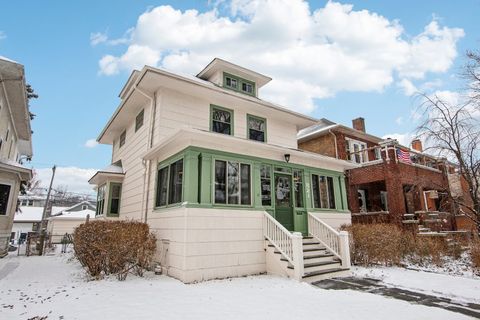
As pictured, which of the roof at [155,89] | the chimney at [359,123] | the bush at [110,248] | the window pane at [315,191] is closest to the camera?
the bush at [110,248]

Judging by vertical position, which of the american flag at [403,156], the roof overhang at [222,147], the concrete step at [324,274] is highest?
the american flag at [403,156]

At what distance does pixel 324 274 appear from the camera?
7812 mm

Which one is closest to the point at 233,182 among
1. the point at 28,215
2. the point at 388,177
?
the point at 388,177

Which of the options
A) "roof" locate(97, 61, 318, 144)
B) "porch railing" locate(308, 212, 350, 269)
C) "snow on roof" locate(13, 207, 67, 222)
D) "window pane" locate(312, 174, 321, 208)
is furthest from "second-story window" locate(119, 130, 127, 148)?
"snow on roof" locate(13, 207, 67, 222)

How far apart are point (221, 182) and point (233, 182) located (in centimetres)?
43

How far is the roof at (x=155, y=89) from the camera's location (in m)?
9.30

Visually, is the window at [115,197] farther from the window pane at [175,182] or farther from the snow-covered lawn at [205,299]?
the window pane at [175,182]

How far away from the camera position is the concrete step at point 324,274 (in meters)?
7.41

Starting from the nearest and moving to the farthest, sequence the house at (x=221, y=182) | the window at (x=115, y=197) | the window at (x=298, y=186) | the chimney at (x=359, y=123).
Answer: the house at (x=221, y=182)
the window at (x=298, y=186)
the window at (x=115, y=197)
the chimney at (x=359, y=123)

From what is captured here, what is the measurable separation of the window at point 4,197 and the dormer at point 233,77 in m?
10.4

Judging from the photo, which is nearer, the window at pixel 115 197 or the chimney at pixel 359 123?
the window at pixel 115 197

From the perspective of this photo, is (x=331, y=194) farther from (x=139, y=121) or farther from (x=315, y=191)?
(x=139, y=121)

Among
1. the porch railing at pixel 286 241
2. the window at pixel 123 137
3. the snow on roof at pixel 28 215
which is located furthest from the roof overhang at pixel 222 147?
the snow on roof at pixel 28 215

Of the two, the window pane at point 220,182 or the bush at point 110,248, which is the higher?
the window pane at point 220,182
